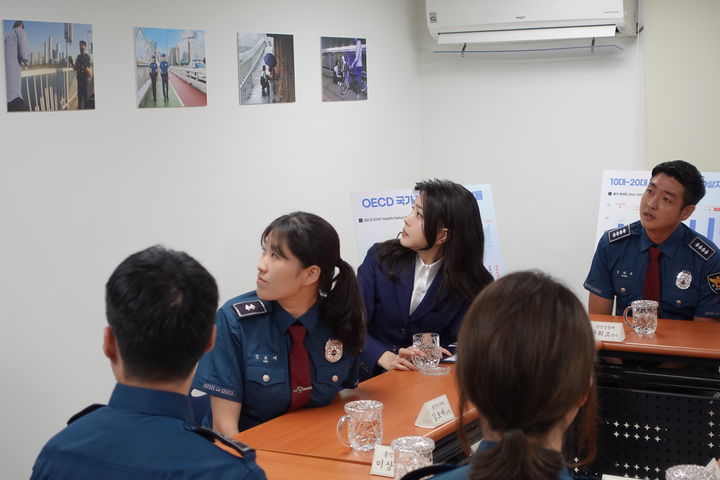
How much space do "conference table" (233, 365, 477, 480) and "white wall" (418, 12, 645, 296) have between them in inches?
121

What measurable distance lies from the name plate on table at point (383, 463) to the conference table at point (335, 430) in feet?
0.10

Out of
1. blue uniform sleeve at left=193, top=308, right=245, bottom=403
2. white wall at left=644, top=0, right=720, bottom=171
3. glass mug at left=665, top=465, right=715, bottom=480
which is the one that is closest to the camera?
glass mug at left=665, top=465, right=715, bottom=480

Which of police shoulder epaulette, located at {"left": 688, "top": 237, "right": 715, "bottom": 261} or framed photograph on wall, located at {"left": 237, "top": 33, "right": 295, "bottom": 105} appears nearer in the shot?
police shoulder epaulette, located at {"left": 688, "top": 237, "right": 715, "bottom": 261}

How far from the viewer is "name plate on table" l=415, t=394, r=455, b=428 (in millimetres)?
2543

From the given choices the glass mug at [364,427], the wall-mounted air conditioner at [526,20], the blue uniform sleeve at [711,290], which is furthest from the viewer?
the wall-mounted air conditioner at [526,20]

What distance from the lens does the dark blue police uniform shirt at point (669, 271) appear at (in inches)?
158

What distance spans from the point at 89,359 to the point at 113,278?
274cm

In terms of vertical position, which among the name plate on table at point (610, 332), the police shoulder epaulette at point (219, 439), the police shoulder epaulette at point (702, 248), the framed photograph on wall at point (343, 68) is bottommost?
the name plate on table at point (610, 332)

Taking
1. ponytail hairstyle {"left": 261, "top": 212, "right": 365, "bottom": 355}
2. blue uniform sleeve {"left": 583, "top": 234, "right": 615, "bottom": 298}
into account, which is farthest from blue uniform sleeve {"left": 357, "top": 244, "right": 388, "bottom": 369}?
blue uniform sleeve {"left": 583, "top": 234, "right": 615, "bottom": 298}

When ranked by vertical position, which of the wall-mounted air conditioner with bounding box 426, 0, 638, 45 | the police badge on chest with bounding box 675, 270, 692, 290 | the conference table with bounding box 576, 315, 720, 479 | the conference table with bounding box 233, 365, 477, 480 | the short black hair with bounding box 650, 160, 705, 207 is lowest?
the conference table with bounding box 576, 315, 720, 479

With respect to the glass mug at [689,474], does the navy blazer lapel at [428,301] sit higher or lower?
higher

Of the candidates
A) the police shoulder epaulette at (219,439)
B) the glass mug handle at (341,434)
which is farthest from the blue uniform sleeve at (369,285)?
the police shoulder epaulette at (219,439)

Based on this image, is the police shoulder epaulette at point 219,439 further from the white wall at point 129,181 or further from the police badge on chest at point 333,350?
the white wall at point 129,181

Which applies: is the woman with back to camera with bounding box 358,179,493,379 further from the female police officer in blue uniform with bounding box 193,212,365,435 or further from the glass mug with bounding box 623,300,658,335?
the female police officer in blue uniform with bounding box 193,212,365,435
